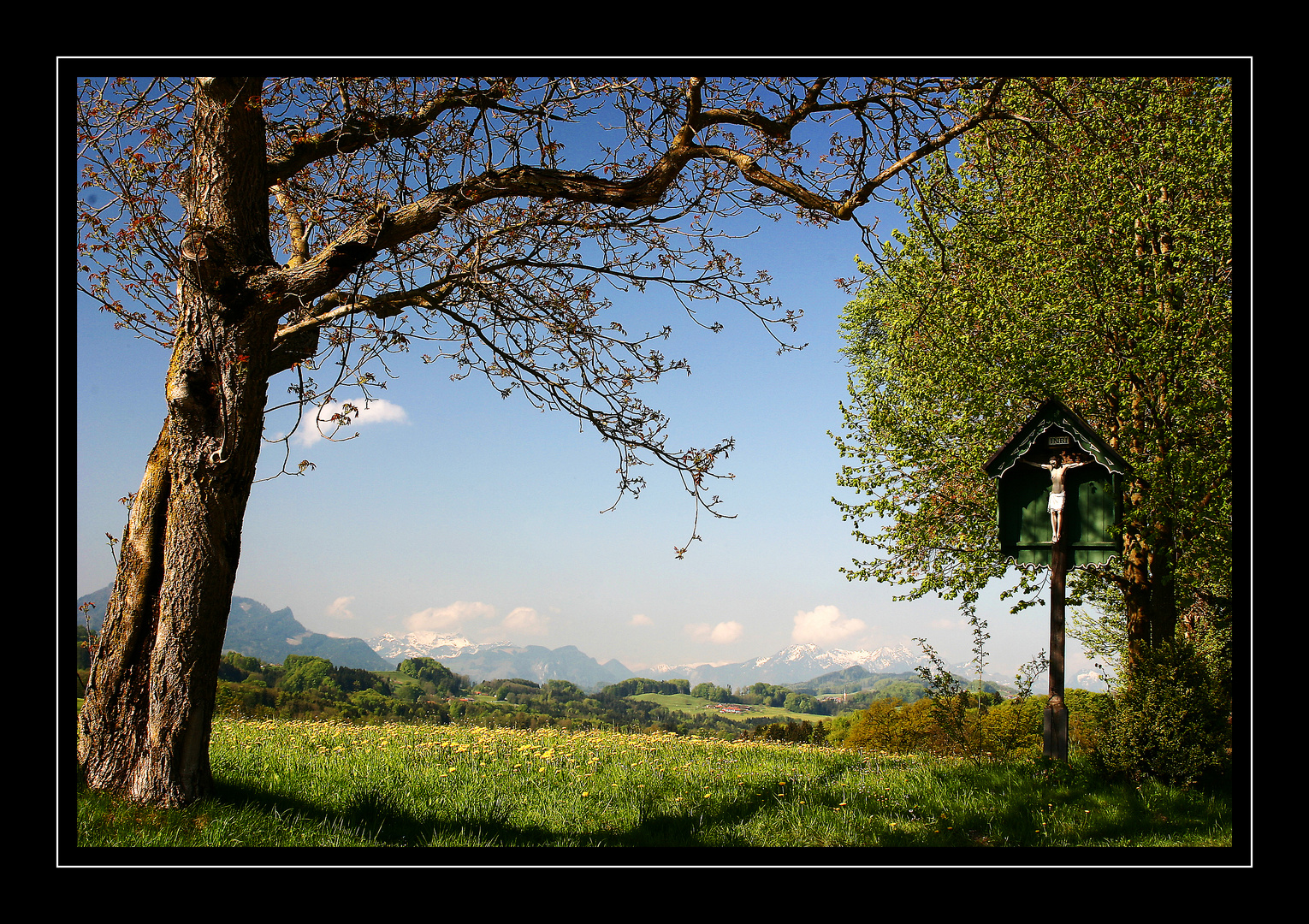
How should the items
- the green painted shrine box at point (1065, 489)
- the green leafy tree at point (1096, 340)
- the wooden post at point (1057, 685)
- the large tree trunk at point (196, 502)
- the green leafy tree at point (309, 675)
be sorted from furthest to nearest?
the green leafy tree at point (309, 675) → the green leafy tree at point (1096, 340) → the green painted shrine box at point (1065, 489) → the wooden post at point (1057, 685) → the large tree trunk at point (196, 502)

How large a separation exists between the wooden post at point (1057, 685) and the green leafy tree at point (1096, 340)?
187cm

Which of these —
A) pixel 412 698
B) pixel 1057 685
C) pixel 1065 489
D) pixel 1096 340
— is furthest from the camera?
pixel 412 698

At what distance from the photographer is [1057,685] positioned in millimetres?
8719

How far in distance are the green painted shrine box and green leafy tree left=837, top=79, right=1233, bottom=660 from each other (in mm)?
1900

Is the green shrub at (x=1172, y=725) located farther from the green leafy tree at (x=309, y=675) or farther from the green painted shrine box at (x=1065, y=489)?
the green leafy tree at (x=309, y=675)

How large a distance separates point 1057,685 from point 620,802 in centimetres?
538

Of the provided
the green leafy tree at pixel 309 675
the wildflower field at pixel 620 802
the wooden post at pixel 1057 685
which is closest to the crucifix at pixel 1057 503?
the wooden post at pixel 1057 685

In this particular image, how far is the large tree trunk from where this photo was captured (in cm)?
543

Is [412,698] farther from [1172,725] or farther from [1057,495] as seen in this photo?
[1172,725]

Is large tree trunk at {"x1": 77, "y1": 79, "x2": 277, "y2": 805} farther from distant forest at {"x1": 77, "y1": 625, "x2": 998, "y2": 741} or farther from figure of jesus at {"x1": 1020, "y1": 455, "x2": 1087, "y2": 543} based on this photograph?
figure of jesus at {"x1": 1020, "y1": 455, "x2": 1087, "y2": 543}

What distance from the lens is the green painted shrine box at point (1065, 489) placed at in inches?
352

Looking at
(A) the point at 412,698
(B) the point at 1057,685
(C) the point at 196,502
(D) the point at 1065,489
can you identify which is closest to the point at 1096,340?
(D) the point at 1065,489
